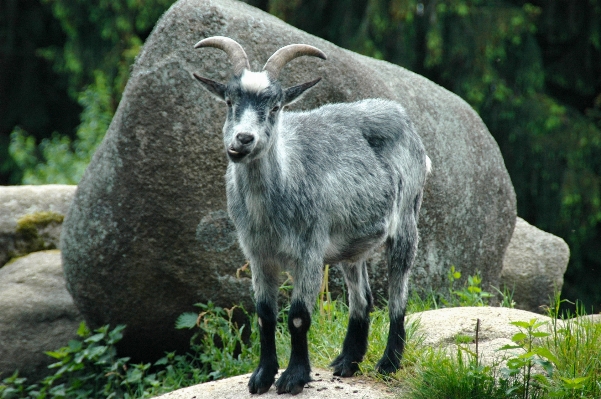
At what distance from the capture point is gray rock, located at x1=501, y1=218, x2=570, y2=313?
7.81 metres

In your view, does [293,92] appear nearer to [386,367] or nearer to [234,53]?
[234,53]

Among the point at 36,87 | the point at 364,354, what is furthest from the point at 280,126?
the point at 36,87

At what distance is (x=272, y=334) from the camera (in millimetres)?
4438

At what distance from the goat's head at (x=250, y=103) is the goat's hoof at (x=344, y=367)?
4.75 ft

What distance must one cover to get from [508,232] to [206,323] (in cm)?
307

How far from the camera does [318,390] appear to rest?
4.38 m

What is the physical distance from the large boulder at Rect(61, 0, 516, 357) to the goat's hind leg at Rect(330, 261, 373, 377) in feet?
4.10

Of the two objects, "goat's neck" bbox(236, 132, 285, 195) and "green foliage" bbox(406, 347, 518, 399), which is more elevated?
"goat's neck" bbox(236, 132, 285, 195)

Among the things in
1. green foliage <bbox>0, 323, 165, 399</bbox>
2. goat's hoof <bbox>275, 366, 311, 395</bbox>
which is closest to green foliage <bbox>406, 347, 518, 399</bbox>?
goat's hoof <bbox>275, 366, 311, 395</bbox>

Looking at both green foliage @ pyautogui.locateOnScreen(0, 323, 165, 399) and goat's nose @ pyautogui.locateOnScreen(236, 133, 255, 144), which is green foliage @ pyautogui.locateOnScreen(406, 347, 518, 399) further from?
green foliage @ pyautogui.locateOnScreen(0, 323, 165, 399)

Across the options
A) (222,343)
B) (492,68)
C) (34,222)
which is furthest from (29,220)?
(492,68)

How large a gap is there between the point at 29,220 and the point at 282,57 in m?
4.10

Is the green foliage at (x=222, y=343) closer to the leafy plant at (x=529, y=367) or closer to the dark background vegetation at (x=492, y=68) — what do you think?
the leafy plant at (x=529, y=367)

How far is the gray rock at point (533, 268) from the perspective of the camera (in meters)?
7.81
